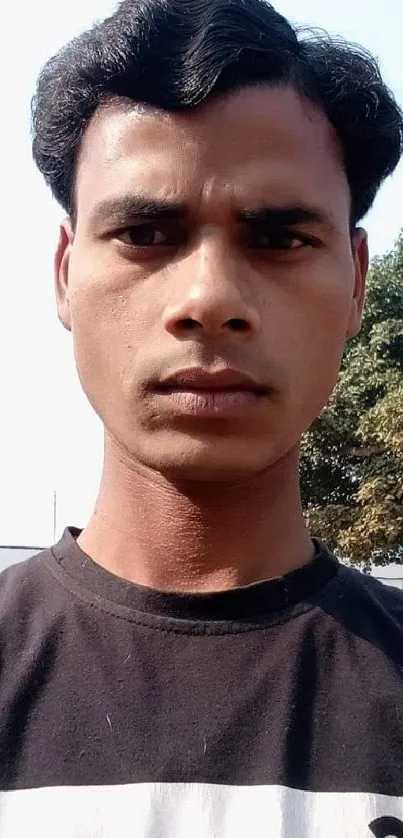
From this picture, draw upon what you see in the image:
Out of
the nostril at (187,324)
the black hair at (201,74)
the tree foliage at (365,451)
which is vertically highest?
the tree foliage at (365,451)

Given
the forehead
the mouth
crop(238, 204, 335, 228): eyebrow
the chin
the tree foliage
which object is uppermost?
the tree foliage

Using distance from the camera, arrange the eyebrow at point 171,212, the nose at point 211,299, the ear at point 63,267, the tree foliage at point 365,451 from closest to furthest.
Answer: the nose at point 211,299 < the eyebrow at point 171,212 < the ear at point 63,267 < the tree foliage at point 365,451

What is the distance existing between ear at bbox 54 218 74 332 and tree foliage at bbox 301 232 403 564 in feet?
37.2

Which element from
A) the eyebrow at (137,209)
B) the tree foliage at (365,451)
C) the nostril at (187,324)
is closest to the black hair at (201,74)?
the eyebrow at (137,209)

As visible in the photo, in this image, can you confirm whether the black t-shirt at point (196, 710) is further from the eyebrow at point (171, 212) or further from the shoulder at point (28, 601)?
the eyebrow at point (171, 212)

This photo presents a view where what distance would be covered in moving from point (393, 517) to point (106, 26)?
476 inches

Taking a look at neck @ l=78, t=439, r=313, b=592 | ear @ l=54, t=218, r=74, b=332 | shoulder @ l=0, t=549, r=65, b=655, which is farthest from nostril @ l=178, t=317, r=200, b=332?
shoulder @ l=0, t=549, r=65, b=655

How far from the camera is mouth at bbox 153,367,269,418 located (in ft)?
5.51

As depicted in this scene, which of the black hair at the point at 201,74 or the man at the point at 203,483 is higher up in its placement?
the black hair at the point at 201,74

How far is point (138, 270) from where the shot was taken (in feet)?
5.88

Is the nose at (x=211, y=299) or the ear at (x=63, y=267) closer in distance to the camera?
the nose at (x=211, y=299)

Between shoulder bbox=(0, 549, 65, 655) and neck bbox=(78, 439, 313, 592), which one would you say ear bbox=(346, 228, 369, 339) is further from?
shoulder bbox=(0, 549, 65, 655)

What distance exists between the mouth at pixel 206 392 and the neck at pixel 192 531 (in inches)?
7.7

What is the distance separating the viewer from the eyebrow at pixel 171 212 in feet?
5.80
